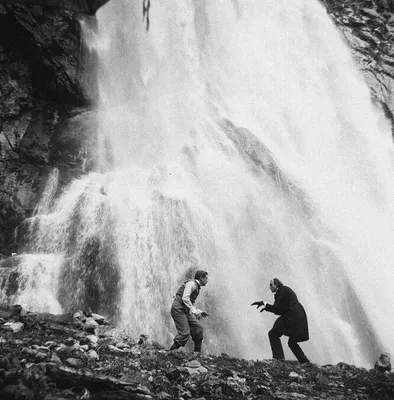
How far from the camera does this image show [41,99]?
71.3ft

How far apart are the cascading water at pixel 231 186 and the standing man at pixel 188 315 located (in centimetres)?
463

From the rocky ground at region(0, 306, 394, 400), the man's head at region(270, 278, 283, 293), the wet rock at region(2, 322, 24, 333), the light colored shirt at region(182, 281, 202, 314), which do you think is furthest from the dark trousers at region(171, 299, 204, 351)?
the wet rock at region(2, 322, 24, 333)

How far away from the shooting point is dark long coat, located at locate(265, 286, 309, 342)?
7844 millimetres

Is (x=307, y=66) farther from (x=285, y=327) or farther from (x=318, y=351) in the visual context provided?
(x=285, y=327)

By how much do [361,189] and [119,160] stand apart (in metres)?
16.3

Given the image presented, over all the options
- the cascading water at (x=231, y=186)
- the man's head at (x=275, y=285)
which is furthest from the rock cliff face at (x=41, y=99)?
the man's head at (x=275, y=285)

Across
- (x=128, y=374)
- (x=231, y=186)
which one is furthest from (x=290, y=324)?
(x=231, y=186)

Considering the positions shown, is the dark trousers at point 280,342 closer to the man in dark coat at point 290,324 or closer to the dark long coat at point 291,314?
the man in dark coat at point 290,324

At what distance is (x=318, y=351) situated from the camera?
1301 cm

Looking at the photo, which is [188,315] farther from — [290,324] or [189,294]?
[290,324]

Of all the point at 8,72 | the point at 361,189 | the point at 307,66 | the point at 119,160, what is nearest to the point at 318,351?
the point at 119,160

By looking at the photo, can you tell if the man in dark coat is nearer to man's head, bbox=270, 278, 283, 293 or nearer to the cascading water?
man's head, bbox=270, 278, 283, 293

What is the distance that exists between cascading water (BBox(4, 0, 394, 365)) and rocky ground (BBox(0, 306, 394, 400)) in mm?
5773

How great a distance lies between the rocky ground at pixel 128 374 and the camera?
3.49 m
